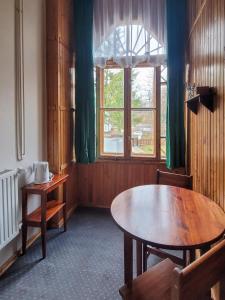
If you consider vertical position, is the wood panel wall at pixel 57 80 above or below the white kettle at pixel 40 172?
above

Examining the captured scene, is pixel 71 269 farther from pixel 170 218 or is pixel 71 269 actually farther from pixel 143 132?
pixel 143 132

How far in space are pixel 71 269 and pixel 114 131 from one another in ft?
6.94

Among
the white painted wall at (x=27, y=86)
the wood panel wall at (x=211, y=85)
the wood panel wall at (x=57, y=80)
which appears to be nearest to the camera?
the wood panel wall at (x=211, y=85)

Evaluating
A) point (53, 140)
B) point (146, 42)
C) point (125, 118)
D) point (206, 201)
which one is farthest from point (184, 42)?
point (206, 201)

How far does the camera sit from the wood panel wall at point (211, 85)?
1.70m

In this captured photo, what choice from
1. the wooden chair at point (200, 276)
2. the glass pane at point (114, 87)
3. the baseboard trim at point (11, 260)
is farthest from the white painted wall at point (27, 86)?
the wooden chair at point (200, 276)

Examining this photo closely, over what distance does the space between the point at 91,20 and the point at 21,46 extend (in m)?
1.43

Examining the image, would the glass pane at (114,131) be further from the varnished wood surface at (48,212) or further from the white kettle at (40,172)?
the white kettle at (40,172)

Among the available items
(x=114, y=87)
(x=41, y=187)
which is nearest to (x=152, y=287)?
(x=41, y=187)

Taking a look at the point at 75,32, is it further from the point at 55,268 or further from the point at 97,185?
the point at 55,268

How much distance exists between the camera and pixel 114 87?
12.7ft

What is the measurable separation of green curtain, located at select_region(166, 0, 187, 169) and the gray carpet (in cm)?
130

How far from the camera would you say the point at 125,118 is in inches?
152

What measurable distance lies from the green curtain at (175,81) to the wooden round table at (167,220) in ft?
4.49
